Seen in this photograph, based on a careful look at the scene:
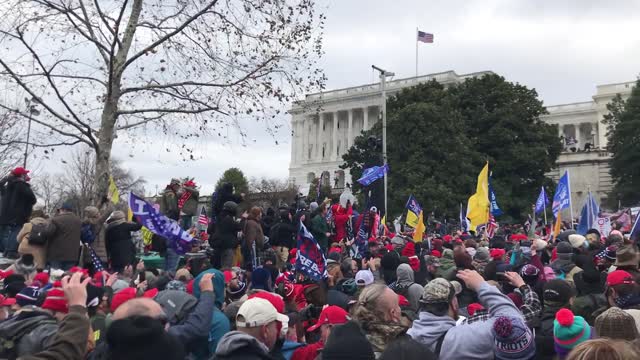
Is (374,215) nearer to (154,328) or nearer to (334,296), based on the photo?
(334,296)

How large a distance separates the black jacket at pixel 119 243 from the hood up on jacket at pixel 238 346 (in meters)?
5.93

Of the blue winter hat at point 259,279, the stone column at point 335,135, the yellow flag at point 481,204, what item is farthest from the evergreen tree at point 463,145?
the stone column at point 335,135

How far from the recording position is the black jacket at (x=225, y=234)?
9539 millimetres

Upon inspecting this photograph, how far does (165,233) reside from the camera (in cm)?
736

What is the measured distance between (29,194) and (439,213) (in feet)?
91.8

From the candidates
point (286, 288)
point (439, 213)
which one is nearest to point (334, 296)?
point (286, 288)

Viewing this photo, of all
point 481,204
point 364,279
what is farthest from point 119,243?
point 481,204

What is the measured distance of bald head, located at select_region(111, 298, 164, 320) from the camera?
2.94 m

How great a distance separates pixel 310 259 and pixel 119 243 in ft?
10.6

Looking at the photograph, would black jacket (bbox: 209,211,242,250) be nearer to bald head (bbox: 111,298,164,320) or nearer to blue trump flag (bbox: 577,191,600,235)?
bald head (bbox: 111,298,164,320)

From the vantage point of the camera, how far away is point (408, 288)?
6574 mm

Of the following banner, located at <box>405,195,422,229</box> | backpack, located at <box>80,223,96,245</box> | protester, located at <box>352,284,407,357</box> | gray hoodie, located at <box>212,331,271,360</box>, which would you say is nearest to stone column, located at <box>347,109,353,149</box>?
banner, located at <box>405,195,422,229</box>

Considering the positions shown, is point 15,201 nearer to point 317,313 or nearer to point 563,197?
point 317,313

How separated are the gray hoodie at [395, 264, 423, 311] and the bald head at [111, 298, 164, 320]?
3696 millimetres
